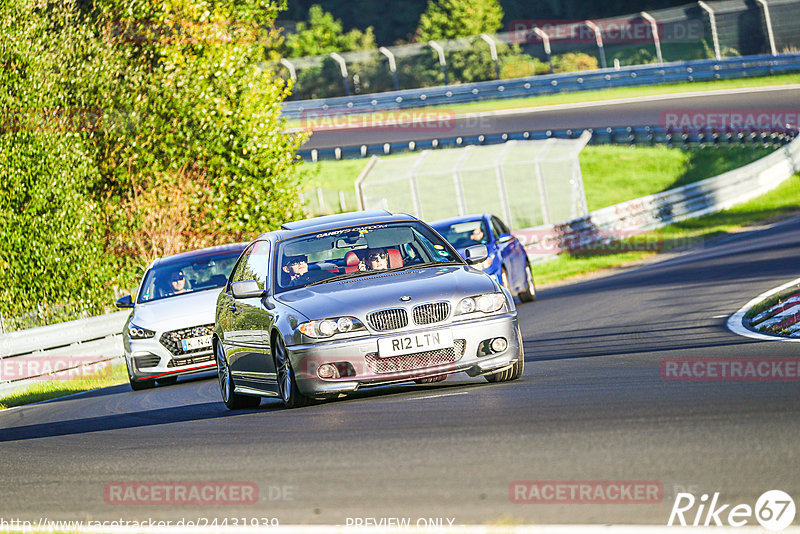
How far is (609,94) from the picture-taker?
49.1 m

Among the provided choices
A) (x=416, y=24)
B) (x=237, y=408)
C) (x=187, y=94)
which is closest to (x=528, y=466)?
(x=237, y=408)

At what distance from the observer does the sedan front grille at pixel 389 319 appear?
891cm

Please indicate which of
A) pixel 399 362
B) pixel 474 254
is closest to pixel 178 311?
pixel 474 254

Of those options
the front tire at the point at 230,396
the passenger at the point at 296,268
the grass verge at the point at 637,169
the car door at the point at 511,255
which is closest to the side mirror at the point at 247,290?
the passenger at the point at 296,268

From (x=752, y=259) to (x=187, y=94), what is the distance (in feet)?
39.8

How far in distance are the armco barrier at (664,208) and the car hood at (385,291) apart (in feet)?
59.8

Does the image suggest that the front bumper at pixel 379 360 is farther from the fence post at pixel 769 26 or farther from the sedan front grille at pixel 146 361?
the fence post at pixel 769 26

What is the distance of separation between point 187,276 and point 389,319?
732cm

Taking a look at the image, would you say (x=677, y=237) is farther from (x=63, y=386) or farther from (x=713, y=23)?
(x=713, y=23)

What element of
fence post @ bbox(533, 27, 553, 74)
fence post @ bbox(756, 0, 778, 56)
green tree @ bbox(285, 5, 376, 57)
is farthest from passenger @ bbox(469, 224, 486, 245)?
green tree @ bbox(285, 5, 376, 57)

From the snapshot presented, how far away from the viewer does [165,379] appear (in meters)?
16.1

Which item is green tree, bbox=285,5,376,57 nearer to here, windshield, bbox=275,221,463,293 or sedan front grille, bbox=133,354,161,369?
sedan front grille, bbox=133,354,161,369

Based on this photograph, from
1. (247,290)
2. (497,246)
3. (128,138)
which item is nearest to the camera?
(247,290)

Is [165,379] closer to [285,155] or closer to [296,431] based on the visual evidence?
[296,431]
